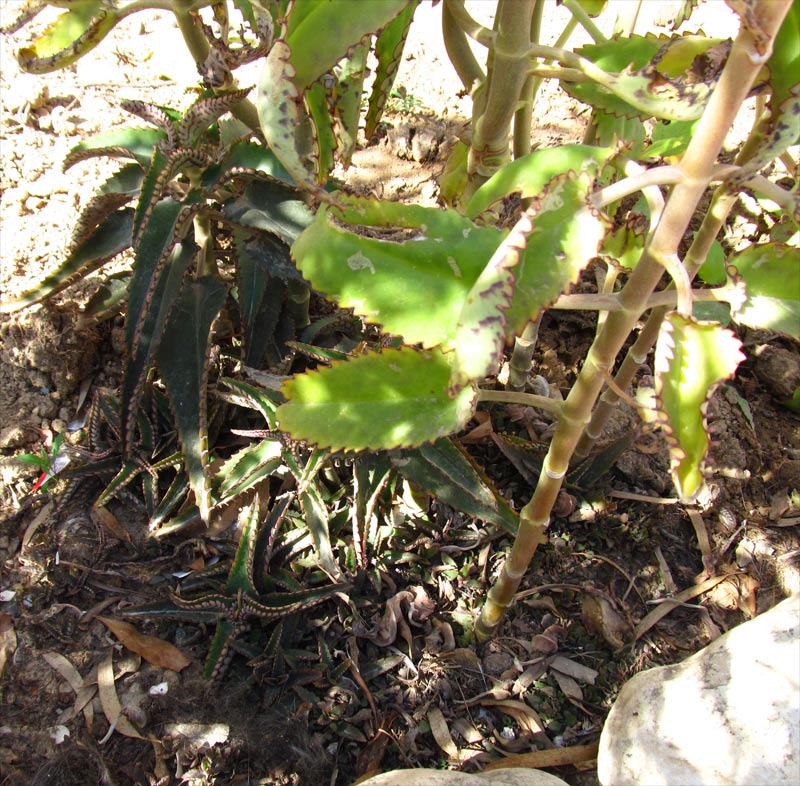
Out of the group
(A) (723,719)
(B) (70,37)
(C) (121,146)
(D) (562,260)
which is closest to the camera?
(D) (562,260)

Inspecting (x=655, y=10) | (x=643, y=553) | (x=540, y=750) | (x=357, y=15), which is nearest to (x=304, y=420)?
(x=357, y=15)

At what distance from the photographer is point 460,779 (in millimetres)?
1053

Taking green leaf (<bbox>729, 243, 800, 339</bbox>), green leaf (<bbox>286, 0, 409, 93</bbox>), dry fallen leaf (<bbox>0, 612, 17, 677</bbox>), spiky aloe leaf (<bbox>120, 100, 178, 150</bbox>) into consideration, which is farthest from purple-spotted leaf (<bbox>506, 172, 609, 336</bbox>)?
dry fallen leaf (<bbox>0, 612, 17, 677</bbox>)

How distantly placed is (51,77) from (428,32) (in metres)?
1.11

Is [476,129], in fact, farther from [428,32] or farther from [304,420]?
[428,32]

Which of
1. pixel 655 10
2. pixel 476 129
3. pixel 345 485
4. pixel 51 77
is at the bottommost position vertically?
pixel 345 485

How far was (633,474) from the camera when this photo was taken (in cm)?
151

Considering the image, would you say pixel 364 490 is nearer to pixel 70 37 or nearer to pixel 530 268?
pixel 530 268

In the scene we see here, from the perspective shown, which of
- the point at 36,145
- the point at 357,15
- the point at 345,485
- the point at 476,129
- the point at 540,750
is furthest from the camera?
the point at 36,145

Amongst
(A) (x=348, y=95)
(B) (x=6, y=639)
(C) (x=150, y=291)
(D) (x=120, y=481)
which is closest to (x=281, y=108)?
(A) (x=348, y=95)

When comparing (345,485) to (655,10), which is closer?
(345,485)

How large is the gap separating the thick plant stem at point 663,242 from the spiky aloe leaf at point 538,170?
3.9 inches

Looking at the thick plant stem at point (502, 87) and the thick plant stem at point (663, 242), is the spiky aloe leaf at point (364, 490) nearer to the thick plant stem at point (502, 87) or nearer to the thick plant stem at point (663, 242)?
the thick plant stem at point (663, 242)

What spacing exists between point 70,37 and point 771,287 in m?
1.06
